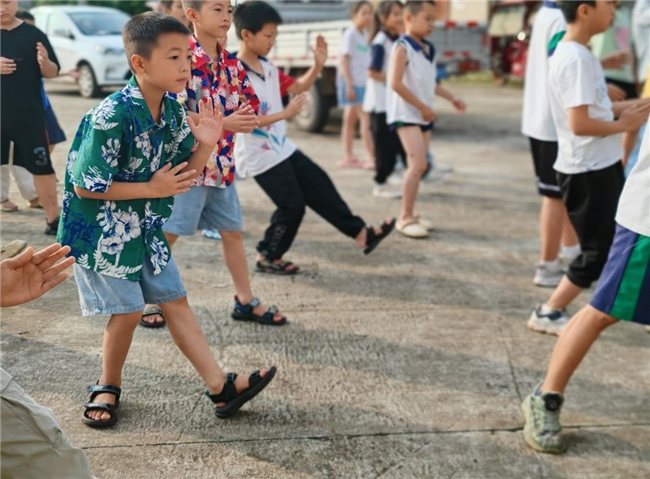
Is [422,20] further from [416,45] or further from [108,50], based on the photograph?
[108,50]


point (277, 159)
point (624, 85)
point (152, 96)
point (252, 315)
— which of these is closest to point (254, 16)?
point (277, 159)

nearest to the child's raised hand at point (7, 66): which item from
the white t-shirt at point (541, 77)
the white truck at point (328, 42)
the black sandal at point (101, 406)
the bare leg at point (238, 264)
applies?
the bare leg at point (238, 264)

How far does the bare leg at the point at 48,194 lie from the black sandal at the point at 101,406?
2.47 ft

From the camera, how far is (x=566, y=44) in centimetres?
343

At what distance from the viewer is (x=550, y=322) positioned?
12.8 ft

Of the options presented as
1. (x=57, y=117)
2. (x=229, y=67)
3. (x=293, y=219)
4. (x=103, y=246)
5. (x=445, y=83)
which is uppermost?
(x=229, y=67)

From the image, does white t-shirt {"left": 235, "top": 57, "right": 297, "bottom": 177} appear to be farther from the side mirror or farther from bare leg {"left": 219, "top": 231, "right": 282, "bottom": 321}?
the side mirror

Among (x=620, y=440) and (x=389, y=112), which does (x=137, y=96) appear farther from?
(x=389, y=112)

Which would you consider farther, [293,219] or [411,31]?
[411,31]

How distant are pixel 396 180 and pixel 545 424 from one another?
14.5ft

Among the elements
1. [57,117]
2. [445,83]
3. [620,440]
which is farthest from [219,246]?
[445,83]

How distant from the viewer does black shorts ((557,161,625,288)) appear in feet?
11.8

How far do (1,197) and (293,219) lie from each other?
1.63m

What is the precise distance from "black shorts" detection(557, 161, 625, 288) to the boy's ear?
222 centimetres
